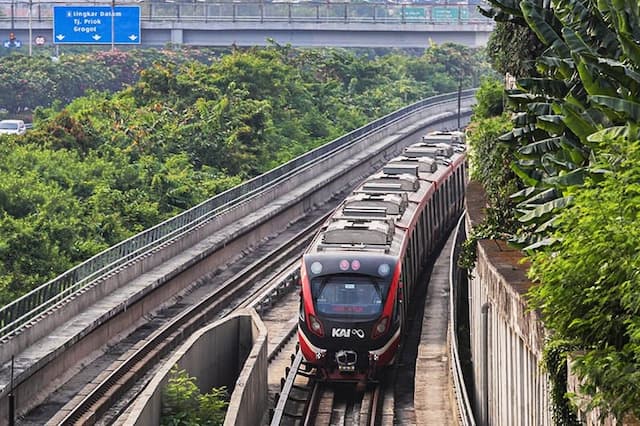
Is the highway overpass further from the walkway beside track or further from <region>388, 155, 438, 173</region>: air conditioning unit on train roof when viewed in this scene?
the walkway beside track

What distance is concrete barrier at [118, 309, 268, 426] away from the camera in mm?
22719

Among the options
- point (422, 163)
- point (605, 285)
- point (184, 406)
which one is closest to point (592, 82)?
point (605, 285)

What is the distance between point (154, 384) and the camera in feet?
76.6

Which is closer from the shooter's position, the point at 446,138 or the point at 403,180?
the point at 403,180

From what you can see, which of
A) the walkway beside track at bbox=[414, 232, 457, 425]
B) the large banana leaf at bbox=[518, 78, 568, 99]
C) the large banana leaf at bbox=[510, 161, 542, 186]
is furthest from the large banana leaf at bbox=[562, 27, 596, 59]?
the walkway beside track at bbox=[414, 232, 457, 425]

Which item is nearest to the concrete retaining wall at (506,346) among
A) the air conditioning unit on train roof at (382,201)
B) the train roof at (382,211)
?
the train roof at (382,211)

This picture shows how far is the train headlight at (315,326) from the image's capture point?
27.1 meters

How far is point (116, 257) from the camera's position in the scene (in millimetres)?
36281

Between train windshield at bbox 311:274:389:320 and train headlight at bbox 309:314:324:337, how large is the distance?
181mm

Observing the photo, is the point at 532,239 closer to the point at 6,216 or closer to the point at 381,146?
the point at 6,216

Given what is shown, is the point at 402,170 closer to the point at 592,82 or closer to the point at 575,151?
the point at 575,151

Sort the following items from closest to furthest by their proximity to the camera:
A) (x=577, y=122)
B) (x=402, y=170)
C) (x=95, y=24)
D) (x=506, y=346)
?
(x=577, y=122)
(x=506, y=346)
(x=402, y=170)
(x=95, y=24)

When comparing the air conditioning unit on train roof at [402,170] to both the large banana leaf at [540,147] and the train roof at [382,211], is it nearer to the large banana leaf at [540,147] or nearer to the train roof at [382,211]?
the train roof at [382,211]

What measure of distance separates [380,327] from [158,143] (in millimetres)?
31431
